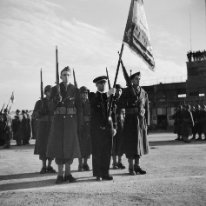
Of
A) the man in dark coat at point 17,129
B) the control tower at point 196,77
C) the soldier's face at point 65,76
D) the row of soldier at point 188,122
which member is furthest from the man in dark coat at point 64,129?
the control tower at point 196,77

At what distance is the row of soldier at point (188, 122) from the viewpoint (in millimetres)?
16891

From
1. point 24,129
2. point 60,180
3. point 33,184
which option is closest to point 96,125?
point 60,180

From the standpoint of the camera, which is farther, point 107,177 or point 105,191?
point 107,177

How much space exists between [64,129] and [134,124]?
157 centimetres

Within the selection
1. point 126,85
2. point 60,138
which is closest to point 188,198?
point 60,138

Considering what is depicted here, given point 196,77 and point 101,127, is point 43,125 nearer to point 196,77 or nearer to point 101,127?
point 101,127

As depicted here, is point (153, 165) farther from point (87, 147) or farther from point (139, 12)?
point (139, 12)

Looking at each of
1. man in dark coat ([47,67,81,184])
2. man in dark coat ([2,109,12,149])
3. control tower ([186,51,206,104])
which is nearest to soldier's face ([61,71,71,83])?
man in dark coat ([47,67,81,184])

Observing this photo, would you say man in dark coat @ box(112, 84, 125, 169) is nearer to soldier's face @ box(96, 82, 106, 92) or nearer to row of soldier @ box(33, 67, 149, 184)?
row of soldier @ box(33, 67, 149, 184)

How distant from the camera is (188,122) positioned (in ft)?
55.6

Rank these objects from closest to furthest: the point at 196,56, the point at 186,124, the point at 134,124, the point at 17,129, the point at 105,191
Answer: the point at 105,191
the point at 134,124
the point at 186,124
the point at 17,129
the point at 196,56

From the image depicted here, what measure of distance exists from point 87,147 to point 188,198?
3.76 meters

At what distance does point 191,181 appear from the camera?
17.8ft

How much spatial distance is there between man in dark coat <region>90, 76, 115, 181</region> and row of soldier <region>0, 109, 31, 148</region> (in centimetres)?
1091
